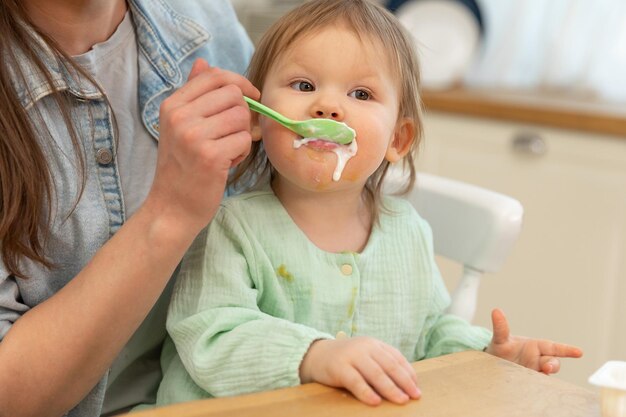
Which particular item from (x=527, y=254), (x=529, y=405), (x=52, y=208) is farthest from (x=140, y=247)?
(x=527, y=254)

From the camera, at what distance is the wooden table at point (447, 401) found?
2.61 feet

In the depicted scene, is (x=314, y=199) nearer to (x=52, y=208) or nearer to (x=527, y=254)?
(x=52, y=208)

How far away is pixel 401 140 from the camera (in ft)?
3.95

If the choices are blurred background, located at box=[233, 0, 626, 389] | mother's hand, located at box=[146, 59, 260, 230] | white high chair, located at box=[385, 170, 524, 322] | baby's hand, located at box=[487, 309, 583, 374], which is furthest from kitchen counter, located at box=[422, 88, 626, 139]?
mother's hand, located at box=[146, 59, 260, 230]

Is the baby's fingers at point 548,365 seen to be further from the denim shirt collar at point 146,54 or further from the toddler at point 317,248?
the denim shirt collar at point 146,54

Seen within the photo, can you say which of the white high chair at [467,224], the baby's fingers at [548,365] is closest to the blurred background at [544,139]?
the white high chair at [467,224]

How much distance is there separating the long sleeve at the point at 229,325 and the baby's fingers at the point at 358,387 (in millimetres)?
86

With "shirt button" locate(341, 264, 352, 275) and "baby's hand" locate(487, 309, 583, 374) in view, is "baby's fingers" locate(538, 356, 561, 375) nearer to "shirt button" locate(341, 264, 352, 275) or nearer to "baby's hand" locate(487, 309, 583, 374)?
"baby's hand" locate(487, 309, 583, 374)

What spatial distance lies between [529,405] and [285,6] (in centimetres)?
227

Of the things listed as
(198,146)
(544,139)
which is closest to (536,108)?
(544,139)

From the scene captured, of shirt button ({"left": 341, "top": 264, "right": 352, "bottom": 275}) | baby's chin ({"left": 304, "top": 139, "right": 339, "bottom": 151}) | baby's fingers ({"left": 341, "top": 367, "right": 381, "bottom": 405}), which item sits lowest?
shirt button ({"left": 341, "top": 264, "right": 352, "bottom": 275})

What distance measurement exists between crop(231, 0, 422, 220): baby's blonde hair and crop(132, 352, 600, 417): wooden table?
0.36 meters

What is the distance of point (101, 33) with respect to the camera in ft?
3.84

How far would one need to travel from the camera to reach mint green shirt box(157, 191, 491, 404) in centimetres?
96
